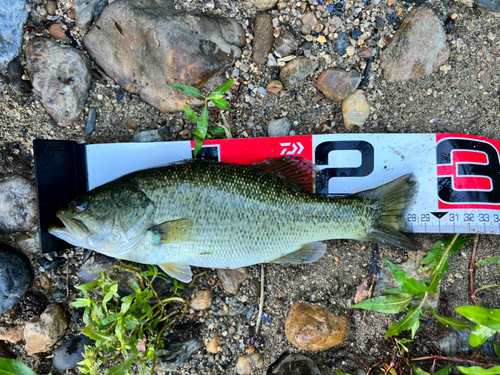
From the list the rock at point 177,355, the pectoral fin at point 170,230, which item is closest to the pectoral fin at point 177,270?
the pectoral fin at point 170,230

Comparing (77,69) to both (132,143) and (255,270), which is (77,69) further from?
(255,270)

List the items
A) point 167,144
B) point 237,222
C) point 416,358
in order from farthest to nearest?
point 167,144 < point 416,358 < point 237,222

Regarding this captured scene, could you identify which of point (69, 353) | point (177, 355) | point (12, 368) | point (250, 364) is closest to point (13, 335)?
point (69, 353)

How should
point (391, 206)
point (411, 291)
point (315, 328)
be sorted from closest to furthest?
point (411, 291)
point (391, 206)
point (315, 328)

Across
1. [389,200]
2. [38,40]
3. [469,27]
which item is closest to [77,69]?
[38,40]

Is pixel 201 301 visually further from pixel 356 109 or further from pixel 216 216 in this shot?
pixel 356 109

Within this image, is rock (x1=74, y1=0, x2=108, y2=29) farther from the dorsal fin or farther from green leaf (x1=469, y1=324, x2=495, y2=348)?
green leaf (x1=469, y1=324, x2=495, y2=348)

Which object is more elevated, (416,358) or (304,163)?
(304,163)
